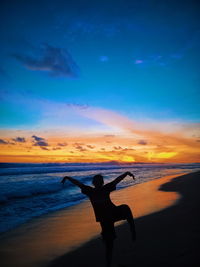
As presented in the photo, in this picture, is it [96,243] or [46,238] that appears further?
[46,238]

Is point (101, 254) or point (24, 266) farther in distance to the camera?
point (101, 254)

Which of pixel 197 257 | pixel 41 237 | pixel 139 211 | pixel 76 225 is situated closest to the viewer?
pixel 197 257

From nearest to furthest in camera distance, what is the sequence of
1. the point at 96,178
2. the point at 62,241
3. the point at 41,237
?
the point at 96,178 < the point at 62,241 < the point at 41,237

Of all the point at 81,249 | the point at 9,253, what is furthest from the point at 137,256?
the point at 9,253

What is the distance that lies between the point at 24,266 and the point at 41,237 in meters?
1.83

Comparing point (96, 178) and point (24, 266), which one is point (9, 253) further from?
point (96, 178)

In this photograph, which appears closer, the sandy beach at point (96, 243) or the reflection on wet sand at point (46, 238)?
the sandy beach at point (96, 243)

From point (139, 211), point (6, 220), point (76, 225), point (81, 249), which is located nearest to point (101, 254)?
point (81, 249)

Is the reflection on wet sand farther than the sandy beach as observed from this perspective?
Yes

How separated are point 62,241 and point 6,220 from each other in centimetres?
381

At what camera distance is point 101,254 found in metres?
4.86

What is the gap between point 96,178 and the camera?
3.76m

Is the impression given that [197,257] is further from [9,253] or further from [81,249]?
[9,253]

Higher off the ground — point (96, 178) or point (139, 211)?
point (96, 178)
